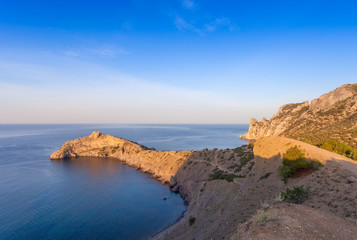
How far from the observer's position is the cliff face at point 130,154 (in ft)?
239

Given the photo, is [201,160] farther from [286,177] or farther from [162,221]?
[286,177]

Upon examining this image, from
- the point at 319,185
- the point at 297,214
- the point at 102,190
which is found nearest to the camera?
the point at 297,214

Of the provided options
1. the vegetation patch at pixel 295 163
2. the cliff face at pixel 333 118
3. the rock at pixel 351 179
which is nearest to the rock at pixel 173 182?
the cliff face at pixel 333 118

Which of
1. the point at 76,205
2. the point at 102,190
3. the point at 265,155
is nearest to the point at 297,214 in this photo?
the point at 265,155

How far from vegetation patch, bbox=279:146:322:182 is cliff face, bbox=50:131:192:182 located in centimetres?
5017

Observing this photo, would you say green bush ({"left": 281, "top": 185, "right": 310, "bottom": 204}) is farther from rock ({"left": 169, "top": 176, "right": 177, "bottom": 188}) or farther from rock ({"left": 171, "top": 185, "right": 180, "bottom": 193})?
rock ({"left": 169, "top": 176, "right": 177, "bottom": 188})

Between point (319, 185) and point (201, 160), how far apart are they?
168 ft

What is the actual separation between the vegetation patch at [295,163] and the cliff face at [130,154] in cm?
5017

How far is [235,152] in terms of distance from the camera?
207ft

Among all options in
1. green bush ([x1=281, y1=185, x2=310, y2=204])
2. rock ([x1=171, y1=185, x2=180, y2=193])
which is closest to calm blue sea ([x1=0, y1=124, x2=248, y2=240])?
rock ([x1=171, y1=185, x2=180, y2=193])

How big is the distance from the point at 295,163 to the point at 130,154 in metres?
89.7

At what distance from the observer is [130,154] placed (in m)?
98.6

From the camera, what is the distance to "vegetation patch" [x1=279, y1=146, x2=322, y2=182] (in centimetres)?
1972

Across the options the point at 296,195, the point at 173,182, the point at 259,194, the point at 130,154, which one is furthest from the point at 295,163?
the point at 130,154
